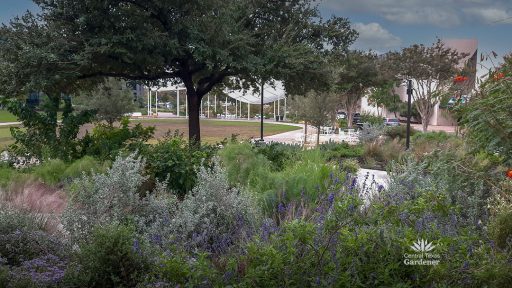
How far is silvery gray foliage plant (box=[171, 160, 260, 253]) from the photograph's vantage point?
142 inches

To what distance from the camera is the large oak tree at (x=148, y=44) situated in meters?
10.8

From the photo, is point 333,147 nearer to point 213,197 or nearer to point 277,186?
point 277,186

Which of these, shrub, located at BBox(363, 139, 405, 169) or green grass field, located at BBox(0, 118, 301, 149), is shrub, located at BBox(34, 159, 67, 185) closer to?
shrub, located at BBox(363, 139, 405, 169)

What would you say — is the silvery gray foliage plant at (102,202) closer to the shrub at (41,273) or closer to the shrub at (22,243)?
the shrub at (22,243)

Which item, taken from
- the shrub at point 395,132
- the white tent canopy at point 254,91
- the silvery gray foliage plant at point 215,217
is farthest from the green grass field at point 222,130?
the silvery gray foliage plant at point 215,217

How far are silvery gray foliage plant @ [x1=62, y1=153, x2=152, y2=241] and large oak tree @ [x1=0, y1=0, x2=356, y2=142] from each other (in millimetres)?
6730

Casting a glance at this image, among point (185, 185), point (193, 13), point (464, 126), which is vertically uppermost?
point (193, 13)

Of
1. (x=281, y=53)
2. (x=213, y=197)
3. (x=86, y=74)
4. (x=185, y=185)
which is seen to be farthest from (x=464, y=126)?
(x=86, y=74)

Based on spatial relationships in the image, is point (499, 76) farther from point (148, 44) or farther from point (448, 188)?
point (148, 44)

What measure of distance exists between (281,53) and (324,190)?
26.1 ft

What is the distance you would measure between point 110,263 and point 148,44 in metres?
8.78

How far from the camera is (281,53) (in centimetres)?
1244

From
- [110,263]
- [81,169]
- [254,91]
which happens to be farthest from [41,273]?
[254,91]

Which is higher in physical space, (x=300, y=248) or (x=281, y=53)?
(x=281, y=53)
